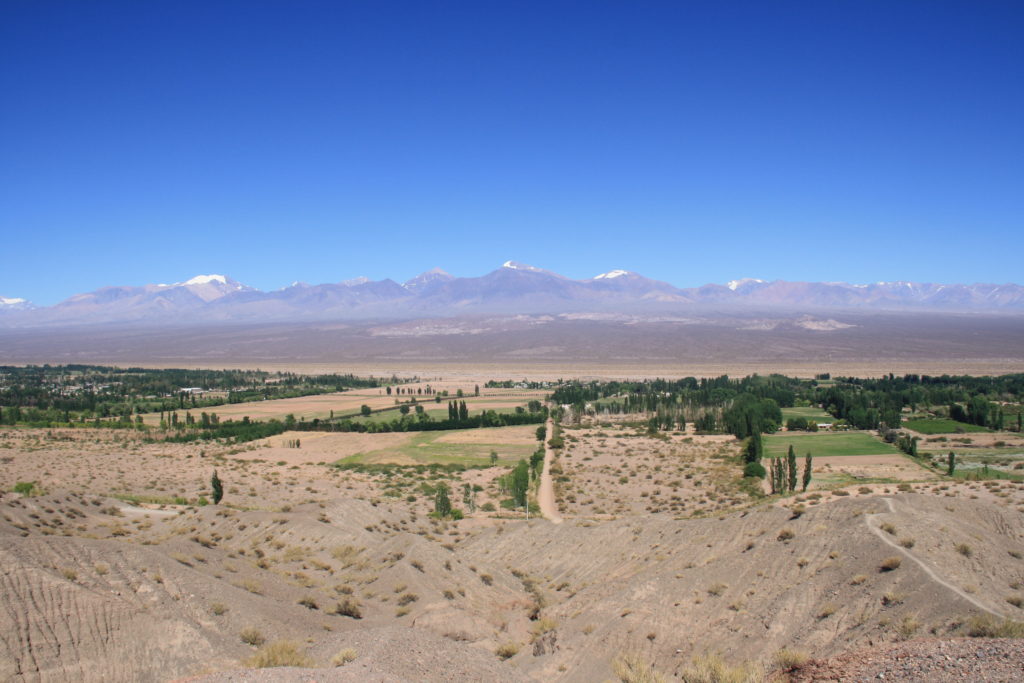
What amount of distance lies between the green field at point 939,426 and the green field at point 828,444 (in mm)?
7327

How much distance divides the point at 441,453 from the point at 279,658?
171 feet

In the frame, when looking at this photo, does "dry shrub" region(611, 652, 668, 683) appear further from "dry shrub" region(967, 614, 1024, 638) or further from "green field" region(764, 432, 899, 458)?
"green field" region(764, 432, 899, 458)

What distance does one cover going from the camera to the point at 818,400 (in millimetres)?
98312

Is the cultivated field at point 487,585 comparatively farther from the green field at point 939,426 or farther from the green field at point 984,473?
the green field at point 939,426

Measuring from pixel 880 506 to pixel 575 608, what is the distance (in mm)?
11224

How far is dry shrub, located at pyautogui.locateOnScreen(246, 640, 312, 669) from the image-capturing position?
13273 mm

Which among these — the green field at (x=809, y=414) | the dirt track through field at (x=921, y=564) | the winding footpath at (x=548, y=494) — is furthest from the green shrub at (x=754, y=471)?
the green field at (x=809, y=414)

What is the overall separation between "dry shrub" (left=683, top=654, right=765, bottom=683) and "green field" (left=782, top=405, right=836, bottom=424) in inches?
2843

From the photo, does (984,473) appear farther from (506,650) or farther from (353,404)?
(353,404)

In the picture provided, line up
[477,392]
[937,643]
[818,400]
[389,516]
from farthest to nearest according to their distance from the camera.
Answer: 1. [477,392]
2. [818,400]
3. [389,516]
4. [937,643]

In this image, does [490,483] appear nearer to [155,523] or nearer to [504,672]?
[155,523]

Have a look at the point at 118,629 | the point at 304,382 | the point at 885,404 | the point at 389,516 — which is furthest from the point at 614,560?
the point at 304,382

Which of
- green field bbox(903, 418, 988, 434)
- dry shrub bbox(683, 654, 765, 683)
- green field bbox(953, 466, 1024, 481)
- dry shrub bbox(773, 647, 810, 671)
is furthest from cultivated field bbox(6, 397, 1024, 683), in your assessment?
green field bbox(903, 418, 988, 434)

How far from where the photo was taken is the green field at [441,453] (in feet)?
199
